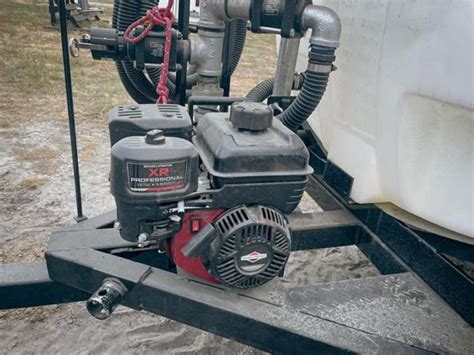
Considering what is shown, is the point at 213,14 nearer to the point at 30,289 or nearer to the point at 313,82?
the point at 313,82

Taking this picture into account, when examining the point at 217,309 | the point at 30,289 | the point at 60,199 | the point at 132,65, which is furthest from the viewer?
the point at 60,199

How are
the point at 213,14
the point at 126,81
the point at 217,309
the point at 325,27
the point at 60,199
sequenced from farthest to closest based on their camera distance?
the point at 60,199
the point at 126,81
the point at 213,14
the point at 325,27
the point at 217,309

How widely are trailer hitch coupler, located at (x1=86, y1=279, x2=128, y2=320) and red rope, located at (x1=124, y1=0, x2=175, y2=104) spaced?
609 millimetres

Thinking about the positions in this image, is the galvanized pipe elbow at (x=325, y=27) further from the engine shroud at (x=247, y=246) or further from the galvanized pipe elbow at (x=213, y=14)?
the engine shroud at (x=247, y=246)

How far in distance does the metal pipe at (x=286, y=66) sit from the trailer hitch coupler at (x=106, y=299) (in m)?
1.10

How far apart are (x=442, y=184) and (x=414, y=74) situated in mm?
308

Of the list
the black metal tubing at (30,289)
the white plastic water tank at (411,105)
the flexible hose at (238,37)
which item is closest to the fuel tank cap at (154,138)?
the black metal tubing at (30,289)

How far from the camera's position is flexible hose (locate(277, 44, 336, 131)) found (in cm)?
143

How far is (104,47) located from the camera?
63.7 inches

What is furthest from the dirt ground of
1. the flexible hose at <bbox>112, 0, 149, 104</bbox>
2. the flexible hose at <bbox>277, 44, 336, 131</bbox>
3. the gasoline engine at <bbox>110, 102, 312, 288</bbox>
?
the flexible hose at <bbox>277, 44, 336, 131</bbox>

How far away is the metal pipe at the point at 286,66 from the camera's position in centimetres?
185

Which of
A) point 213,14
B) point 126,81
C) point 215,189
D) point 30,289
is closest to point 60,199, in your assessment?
point 126,81

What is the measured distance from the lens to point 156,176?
1072mm

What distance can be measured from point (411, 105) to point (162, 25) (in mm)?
844
